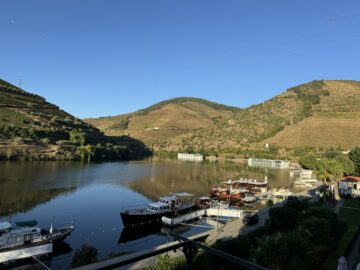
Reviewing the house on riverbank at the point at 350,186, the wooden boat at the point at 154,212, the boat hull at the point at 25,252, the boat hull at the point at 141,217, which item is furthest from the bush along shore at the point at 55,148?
the house on riverbank at the point at 350,186

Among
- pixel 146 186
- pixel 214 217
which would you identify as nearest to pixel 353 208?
pixel 214 217

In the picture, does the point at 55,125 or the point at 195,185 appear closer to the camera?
the point at 195,185

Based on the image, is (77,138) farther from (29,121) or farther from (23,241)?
(23,241)

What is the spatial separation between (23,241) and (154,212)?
76.2 ft

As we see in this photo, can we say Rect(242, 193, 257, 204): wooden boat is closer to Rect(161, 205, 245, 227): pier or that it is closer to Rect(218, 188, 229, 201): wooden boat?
Rect(218, 188, 229, 201): wooden boat

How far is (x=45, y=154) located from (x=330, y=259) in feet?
449

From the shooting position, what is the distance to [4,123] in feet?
523

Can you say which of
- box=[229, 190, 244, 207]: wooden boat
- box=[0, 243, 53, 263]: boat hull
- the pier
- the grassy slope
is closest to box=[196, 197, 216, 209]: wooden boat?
the pier

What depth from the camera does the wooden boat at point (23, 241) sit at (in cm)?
3441

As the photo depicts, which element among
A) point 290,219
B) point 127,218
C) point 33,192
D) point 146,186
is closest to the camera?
point 290,219

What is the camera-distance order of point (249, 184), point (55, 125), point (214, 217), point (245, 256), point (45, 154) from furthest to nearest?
1. point (55, 125)
2. point (45, 154)
3. point (249, 184)
4. point (214, 217)
5. point (245, 256)

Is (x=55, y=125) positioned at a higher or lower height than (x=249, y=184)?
higher

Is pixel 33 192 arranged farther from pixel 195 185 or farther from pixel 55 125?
pixel 55 125

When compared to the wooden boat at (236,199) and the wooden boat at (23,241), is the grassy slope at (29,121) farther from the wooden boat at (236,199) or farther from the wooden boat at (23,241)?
the wooden boat at (23,241)
